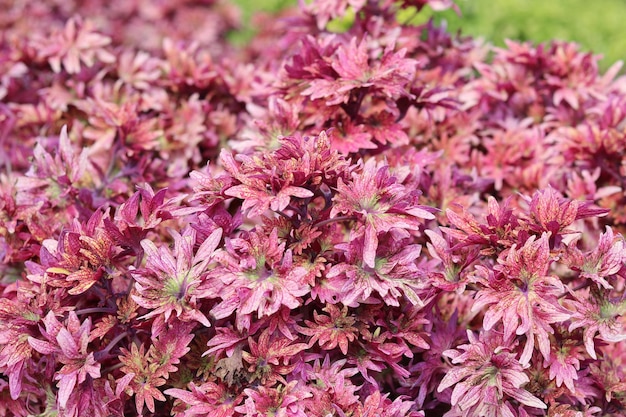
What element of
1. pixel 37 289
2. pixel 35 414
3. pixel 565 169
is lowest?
pixel 35 414

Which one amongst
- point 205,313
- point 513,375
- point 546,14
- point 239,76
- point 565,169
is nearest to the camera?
point 513,375

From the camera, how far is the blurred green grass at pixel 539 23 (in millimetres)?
2688

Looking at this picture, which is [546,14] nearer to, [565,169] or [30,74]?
[565,169]

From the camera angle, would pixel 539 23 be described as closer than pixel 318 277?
No

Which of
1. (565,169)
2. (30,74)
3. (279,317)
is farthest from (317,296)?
(30,74)

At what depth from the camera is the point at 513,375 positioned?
110 centimetres

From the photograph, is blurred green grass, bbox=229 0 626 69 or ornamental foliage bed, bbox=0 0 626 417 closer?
ornamental foliage bed, bbox=0 0 626 417

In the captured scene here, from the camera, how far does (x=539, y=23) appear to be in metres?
2.71

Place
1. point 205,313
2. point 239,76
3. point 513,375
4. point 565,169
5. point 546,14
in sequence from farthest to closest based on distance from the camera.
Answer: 1. point 546,14
2. point 239,76
3. point 565,169
4. point 205,313
5. point 513,375

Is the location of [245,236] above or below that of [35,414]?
above

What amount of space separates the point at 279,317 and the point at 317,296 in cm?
10

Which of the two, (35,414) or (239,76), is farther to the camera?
(239,76)

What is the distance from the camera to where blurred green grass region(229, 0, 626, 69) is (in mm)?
2688

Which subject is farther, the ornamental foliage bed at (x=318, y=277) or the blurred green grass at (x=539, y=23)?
the blurred green grass at (x=539, y=23)
